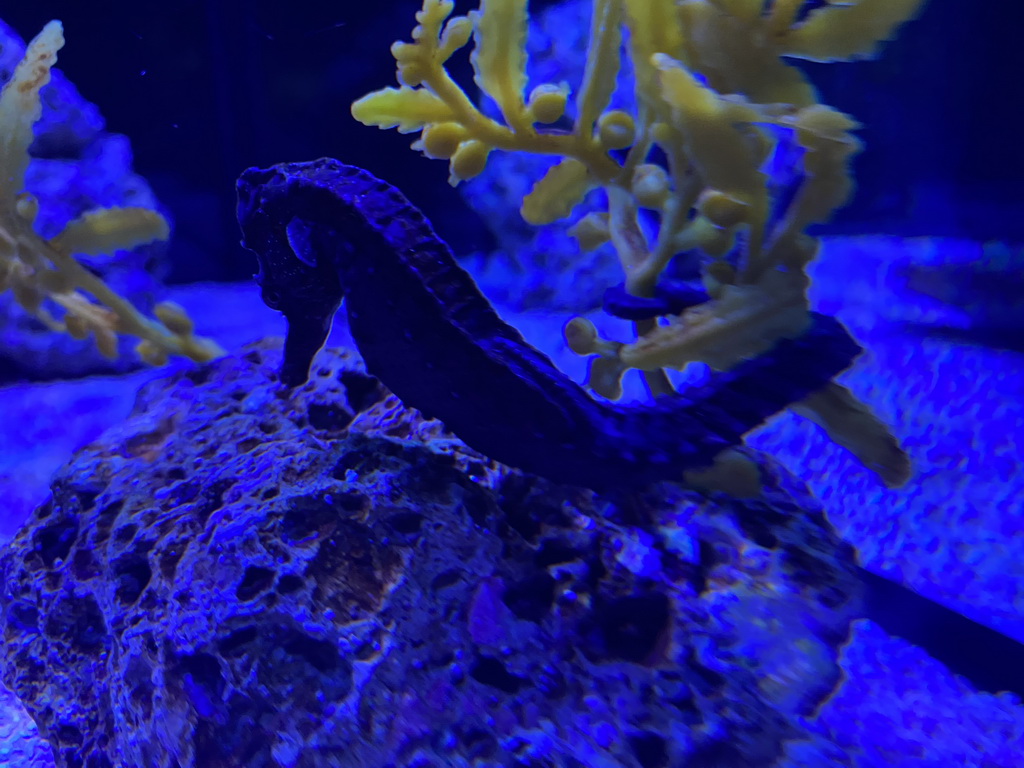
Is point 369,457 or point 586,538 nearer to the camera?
point 586,538

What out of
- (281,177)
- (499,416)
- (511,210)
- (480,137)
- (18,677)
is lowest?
(18,677)

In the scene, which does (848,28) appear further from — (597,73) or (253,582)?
(253,582)

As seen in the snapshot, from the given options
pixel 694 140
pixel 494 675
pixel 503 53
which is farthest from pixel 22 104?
pixel 494 675

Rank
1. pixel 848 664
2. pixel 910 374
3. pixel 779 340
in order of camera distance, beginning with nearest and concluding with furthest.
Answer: pixel 848 664 → pixel 779 340 → pixel 910 374

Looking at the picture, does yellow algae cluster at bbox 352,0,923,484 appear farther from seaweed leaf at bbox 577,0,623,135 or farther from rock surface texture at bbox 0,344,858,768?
rock surface texture at bbox 0,344,858,768

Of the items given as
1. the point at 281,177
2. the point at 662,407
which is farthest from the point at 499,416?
the point at 281,177

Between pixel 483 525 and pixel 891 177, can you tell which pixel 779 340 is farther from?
pixel 891 177

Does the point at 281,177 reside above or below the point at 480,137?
below

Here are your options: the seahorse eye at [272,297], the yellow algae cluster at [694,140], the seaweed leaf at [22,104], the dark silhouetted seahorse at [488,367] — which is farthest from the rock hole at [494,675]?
the seaweed leaf at [22,104]

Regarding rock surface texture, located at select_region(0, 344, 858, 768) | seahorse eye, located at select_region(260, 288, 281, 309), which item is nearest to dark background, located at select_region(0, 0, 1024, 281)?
rock surface texture, located at select_region(0, 344, 858, 768)
